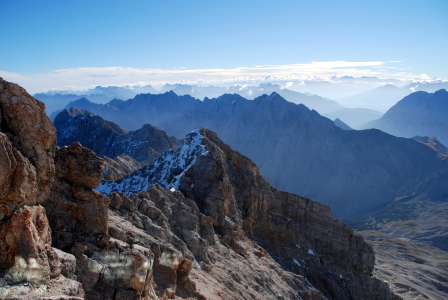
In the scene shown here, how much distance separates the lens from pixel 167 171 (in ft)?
220

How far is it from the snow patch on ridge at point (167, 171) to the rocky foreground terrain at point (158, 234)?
65.6 inches

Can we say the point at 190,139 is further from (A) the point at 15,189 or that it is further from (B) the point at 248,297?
(A) the point at 15,189

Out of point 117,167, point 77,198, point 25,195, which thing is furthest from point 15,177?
point 117,167

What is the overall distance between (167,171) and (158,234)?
32973 millimetres

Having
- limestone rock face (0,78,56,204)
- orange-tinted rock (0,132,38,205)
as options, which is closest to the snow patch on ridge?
limestone rock face (0,78,56,204)

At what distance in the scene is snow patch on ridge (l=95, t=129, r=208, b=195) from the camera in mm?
62453

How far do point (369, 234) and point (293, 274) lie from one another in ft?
459

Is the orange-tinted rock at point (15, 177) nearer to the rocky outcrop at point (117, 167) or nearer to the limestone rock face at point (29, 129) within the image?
the limestone rock face at point (29, 129)

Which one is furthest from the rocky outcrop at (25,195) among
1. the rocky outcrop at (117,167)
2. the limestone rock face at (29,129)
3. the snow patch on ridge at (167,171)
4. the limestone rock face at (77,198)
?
the rocky outcrop at (117,167)

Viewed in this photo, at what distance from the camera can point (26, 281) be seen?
1658cm

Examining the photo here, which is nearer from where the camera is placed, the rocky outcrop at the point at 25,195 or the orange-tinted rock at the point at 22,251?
the orange-tinted rock at the point at 22,251

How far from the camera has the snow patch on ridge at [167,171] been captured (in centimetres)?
6245

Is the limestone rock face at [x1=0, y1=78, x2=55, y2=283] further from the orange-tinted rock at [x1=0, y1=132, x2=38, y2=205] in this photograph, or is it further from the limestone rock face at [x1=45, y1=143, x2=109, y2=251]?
the limestone rock face at [x1=45, y1=143, x2=109, y2=251]

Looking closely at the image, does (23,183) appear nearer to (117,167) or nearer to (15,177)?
(15,177)
